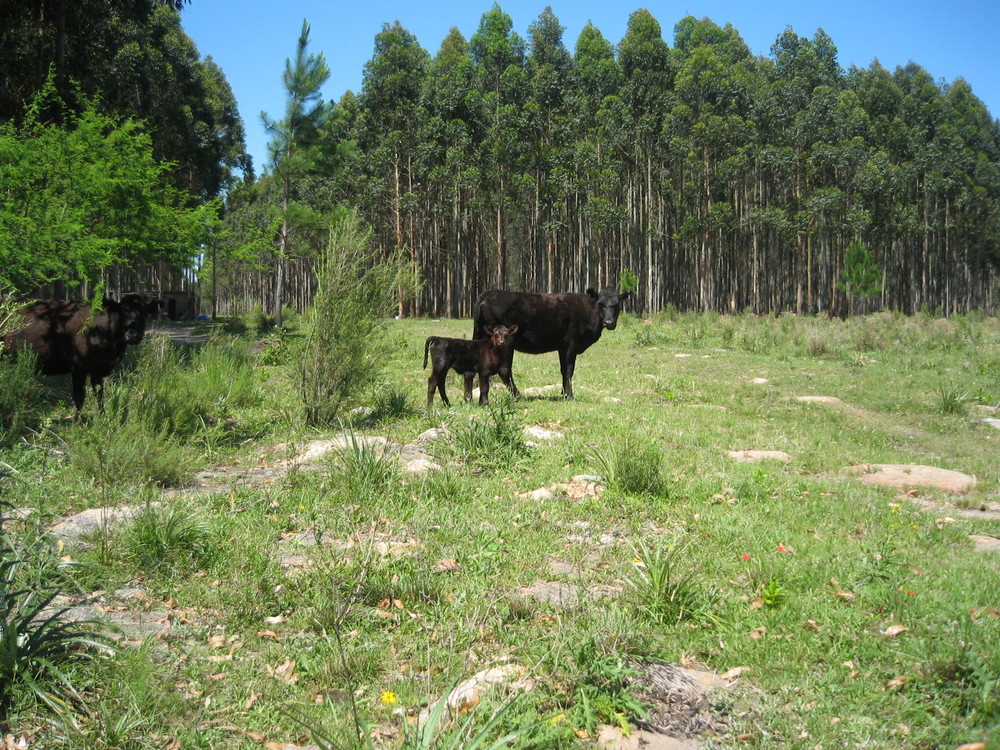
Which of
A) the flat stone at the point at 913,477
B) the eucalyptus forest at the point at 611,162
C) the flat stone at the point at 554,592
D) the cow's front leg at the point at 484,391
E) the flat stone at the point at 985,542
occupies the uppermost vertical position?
the eucalyptus forest at the point at 611,162

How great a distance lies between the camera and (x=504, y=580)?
4.99 meters

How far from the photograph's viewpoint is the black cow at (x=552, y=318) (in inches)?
511

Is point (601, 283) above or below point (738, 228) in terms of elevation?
below

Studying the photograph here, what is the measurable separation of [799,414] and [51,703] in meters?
10.5

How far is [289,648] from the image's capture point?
13.5 ft

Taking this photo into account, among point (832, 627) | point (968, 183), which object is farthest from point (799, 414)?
point (968, 183)

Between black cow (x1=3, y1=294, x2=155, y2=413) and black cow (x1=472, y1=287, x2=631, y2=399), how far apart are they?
546cm

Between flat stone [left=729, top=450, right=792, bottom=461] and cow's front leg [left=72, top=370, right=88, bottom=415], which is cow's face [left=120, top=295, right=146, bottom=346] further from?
flat stone [left=729, top=450, right=792, bottom=461]

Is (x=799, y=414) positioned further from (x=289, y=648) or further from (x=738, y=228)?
(x=738, y=228)

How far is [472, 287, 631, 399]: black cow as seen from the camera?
12969mm

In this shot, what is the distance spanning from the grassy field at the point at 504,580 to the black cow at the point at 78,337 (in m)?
1.26

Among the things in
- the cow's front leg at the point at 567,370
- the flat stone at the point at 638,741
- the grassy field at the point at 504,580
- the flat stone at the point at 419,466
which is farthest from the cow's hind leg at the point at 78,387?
the flat stone at the point at 638,741

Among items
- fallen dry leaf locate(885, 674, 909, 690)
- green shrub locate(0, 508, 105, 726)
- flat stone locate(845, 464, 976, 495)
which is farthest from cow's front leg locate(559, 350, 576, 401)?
green shrub locate(0, 508, 105, 726)

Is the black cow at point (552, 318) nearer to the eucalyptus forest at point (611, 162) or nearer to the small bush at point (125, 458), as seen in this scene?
the small bush at point (125, 458)
